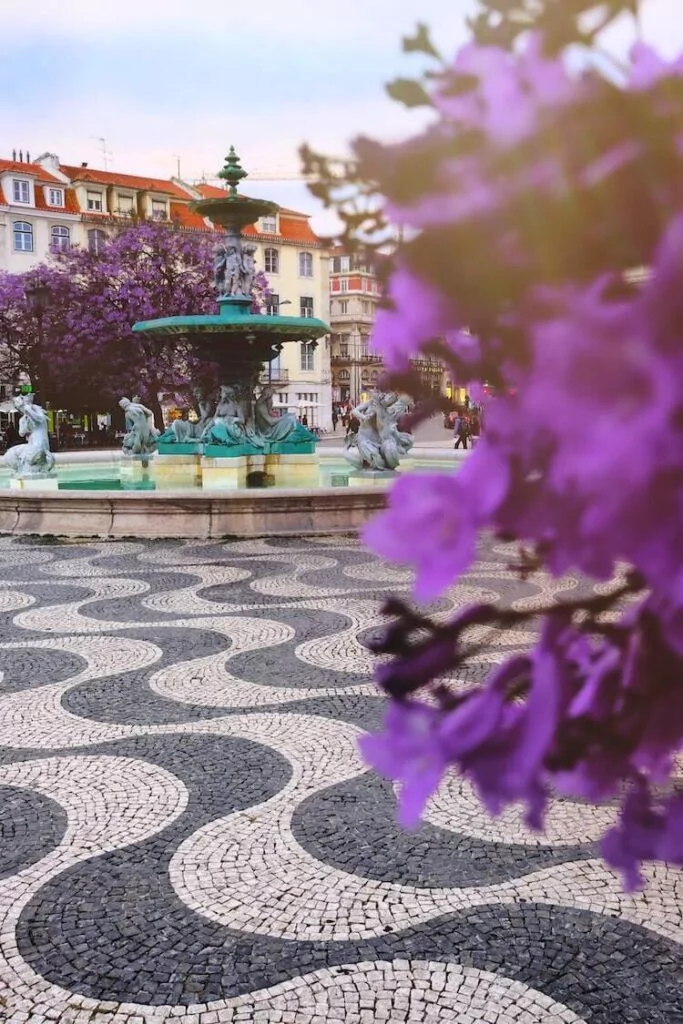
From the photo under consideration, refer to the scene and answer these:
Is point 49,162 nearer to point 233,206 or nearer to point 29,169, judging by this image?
point 29,169

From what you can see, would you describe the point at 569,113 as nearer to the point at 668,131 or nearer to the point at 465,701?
the point at 668,131

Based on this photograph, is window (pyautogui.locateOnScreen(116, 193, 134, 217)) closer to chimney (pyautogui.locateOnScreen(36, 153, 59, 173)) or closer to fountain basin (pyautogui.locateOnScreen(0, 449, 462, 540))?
chimney (pyautogui.locateOnScreen(36, 153, 59, 173))

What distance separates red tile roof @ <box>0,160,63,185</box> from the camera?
45.8 m

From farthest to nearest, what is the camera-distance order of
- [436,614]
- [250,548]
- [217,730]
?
[250,548] < [436,614] < [217,730]

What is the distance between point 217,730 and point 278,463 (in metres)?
10.7

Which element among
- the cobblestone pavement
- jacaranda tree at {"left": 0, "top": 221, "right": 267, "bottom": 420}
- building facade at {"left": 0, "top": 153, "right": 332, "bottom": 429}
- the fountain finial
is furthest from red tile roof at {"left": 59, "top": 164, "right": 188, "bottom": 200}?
the cobblestone pavement

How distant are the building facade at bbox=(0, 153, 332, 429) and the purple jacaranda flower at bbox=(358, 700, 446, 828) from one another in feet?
123

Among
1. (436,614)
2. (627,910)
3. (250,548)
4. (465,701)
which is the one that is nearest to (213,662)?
(436,614)

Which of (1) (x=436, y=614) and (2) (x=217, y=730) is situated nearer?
(2) (x=217, y=730)

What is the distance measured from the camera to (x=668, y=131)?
1.82 feet

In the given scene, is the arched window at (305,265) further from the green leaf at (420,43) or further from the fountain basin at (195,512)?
the green leaf at (420,43)

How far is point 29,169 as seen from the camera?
153 ft

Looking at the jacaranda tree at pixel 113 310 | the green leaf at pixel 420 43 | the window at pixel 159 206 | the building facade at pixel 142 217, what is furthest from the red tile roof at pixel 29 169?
the green leaf at pixel 420 43

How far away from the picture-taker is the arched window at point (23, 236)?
1799 inches
